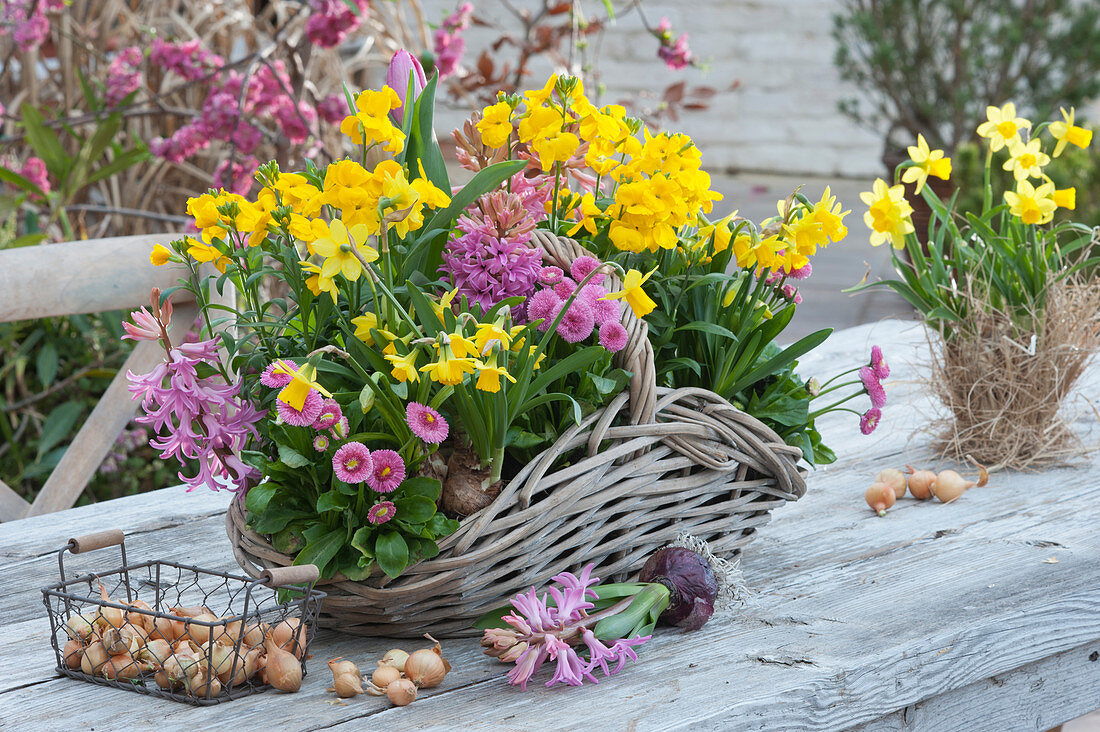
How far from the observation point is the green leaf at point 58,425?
6.39 feet

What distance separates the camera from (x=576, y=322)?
69 cm

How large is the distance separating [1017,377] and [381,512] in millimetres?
776

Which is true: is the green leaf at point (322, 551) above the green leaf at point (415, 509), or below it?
below

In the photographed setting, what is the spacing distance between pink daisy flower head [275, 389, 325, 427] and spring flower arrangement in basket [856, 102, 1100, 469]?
2.40 feet

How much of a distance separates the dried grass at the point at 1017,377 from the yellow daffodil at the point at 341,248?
74 cm

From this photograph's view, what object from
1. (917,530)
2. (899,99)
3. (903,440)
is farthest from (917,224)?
(899,99)

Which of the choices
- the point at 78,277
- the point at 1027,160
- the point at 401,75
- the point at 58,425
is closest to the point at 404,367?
the point at 401,75

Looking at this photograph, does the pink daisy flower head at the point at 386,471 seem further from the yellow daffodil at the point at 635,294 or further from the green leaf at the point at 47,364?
the green leaf at the point at 47,364

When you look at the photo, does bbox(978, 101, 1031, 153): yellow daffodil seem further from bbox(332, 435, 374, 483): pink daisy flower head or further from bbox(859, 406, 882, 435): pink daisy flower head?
bbox(332, 435, 374, 483): pink daisy flower head

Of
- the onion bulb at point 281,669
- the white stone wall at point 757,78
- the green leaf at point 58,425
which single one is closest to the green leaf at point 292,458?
the onion bulb at point 281,669

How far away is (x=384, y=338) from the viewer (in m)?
0.65

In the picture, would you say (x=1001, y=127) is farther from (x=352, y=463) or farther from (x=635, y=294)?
(x=352, y=463)

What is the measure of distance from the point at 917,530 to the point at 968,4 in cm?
410

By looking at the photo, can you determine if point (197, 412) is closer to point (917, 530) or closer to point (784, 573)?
point (784, 573)
